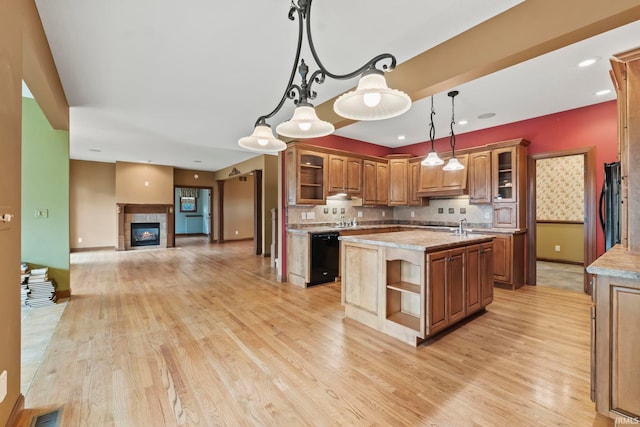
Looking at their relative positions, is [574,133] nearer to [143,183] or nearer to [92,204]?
[143,183]

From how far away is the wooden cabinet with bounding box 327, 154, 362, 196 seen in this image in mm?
5070

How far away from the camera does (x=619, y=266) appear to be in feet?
4.91

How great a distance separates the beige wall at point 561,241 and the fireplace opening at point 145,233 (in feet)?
35.1

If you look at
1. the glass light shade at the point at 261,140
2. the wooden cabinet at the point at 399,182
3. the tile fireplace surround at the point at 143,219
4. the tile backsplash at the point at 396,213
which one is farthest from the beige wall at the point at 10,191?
the tile fireplace surround at the point at 143,219

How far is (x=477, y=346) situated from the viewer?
249 cm

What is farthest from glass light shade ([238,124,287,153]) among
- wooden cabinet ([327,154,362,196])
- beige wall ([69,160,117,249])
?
beige wall ([69,160,117,249])

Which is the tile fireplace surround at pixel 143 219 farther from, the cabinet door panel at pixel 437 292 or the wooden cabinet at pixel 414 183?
the cabinet door panel at pixel 437 292

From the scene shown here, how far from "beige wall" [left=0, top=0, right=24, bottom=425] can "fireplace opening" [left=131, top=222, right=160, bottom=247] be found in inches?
311

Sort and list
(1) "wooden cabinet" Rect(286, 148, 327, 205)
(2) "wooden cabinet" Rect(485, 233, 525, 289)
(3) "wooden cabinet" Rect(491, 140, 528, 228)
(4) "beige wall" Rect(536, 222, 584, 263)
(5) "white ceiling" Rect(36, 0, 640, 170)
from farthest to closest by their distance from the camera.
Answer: (4) "beige wall" Rect(536, 222, 584, 263) < (1) "wooden cabinet" Rect(286, 148, 327, 205) < (3) "wooden cabinet" Rect(491, 140, 528, 228) < (2) "wooden cabinet" Rect(485, 233, 525, 289) < (5) "white ceiling" Rect(36, 0, 640, 170)

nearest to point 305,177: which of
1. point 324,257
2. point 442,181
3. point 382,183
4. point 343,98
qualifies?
point 324,257

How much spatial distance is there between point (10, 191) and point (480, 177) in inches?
220

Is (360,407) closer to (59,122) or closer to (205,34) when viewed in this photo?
(205,34)

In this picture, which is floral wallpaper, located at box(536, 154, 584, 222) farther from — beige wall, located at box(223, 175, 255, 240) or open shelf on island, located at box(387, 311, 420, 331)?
beige wall, located at box(223, 175, 255, 240)

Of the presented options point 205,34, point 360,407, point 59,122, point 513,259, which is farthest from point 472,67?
point 59,122
